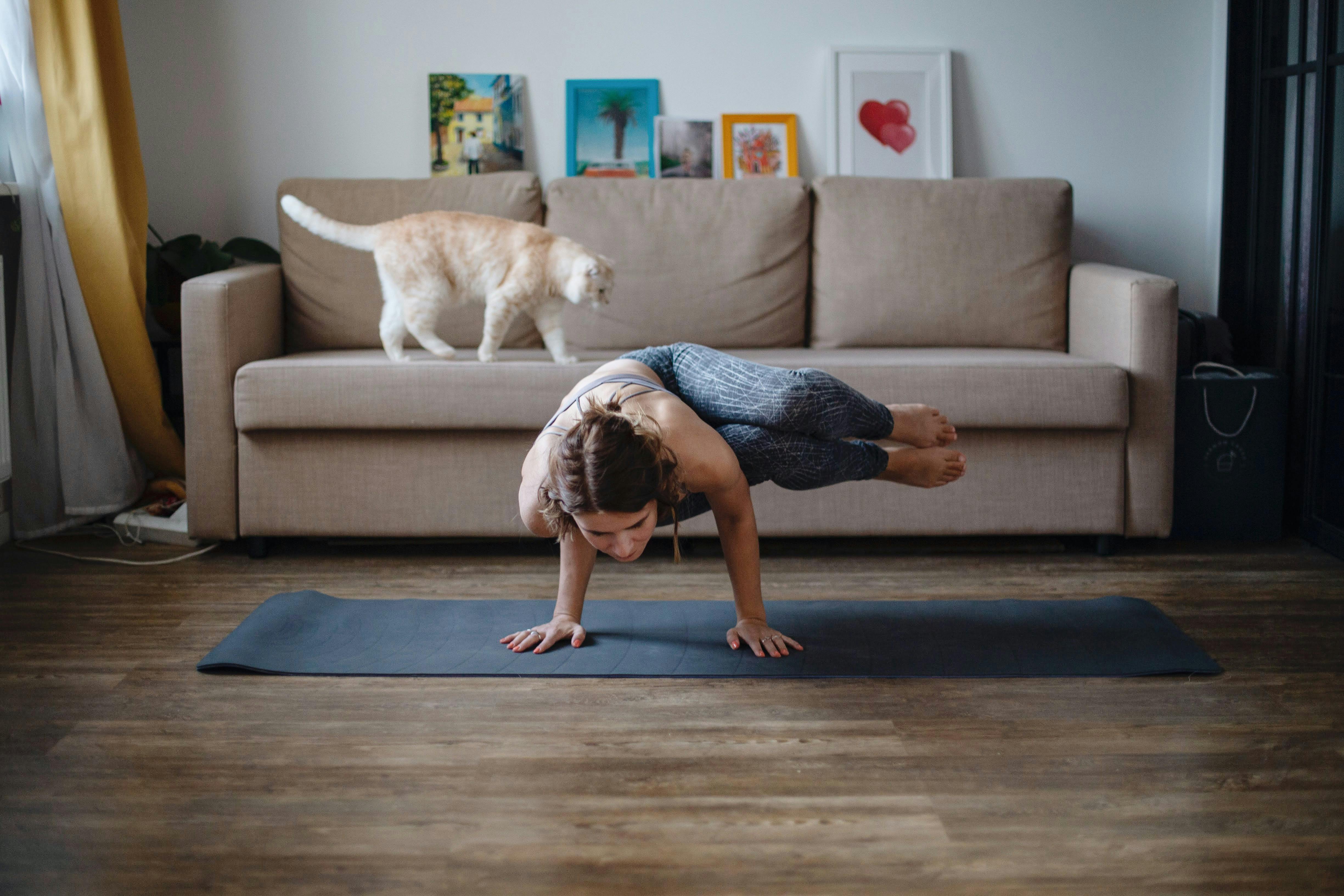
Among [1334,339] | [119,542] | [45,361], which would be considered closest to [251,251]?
[45,361]

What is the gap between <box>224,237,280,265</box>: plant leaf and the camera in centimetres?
319

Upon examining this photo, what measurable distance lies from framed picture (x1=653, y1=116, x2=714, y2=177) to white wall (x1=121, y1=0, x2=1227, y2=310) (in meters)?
0.05

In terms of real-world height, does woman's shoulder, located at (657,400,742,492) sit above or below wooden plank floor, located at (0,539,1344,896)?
above

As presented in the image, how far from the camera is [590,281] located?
259cm

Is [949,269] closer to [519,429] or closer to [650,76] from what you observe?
[650,76]

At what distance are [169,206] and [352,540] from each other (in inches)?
52.4

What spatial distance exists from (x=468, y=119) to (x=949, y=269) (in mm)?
1483

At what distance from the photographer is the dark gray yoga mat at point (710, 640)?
1.87 meters

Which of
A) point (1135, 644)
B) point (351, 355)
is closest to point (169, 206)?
point (351, 355)

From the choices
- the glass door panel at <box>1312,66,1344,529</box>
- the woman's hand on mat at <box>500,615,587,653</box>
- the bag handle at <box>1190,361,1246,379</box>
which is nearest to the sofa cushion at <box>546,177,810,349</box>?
the bag handle at <box>1190,361,1246,379</box>

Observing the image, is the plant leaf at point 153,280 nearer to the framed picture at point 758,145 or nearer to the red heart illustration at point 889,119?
the framed picture at point 758,145

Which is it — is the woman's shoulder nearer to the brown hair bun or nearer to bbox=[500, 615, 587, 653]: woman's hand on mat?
the brown hair bun

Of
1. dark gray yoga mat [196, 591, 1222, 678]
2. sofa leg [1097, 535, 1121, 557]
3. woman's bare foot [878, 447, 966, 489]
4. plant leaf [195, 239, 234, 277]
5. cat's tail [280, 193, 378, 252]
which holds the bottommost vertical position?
sofa leg [1097, 535, 1121, 557]

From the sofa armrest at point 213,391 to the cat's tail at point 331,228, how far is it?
242mm
